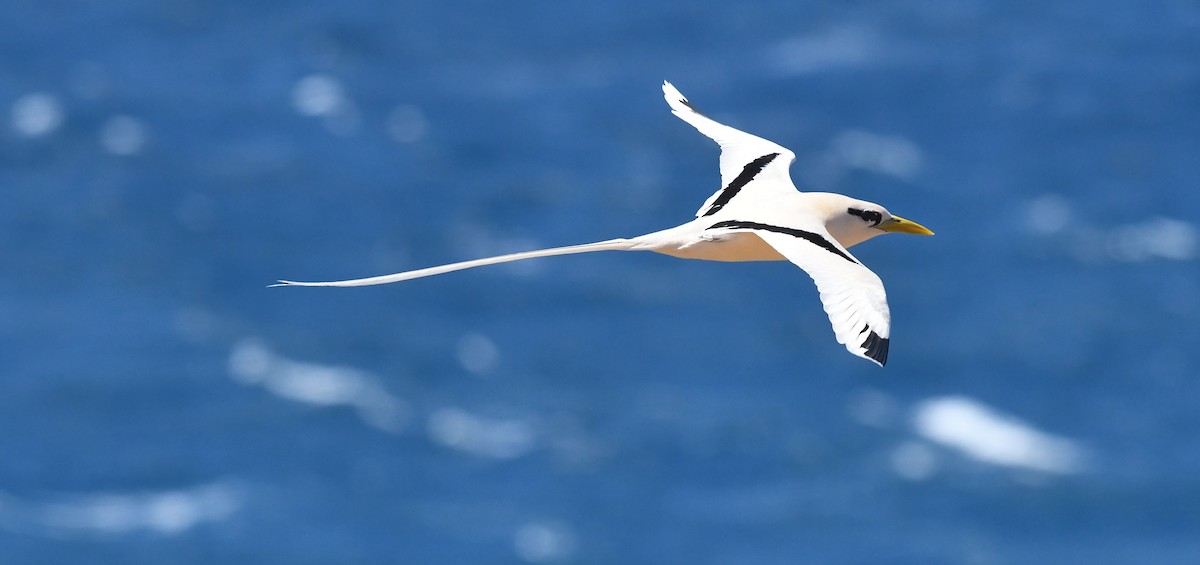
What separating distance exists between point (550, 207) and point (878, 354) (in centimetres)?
7563

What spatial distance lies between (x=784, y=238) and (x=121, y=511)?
63.9 meters

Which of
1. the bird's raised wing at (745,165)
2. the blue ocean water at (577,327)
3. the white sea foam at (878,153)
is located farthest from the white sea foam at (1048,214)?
the bird's raised wing at (745,165)

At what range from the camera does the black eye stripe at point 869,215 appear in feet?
59.5

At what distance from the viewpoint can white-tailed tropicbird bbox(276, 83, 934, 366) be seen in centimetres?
1548

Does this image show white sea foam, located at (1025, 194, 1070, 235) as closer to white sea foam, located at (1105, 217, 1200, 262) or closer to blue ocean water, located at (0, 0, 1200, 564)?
blue ocean water, located at (0, 0, 1200, 564)

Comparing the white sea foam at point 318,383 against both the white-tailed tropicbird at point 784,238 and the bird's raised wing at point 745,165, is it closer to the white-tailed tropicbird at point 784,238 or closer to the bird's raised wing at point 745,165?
the bird's raised wing at point 745,165

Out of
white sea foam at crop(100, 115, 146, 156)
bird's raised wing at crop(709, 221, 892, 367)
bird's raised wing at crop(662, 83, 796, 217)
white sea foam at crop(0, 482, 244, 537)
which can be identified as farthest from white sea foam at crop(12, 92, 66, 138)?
bird's raised wing at crop(709, 221, 892, 367)

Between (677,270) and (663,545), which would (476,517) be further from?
(677,270)

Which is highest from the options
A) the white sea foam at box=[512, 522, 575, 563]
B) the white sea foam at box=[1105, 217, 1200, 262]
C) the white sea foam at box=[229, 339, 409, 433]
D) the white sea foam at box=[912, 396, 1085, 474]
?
the white sea foam at box=[1105, 217, 1200, 262]

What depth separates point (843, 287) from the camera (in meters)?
15.7

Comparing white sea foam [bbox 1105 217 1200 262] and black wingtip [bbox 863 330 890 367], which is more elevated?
white sea foam [bbox 1105 217 1200 262]

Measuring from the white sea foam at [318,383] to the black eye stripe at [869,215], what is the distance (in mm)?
65715

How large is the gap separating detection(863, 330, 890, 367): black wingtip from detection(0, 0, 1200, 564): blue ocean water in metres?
62.0

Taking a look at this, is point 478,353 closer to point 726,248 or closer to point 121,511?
point 121,511
